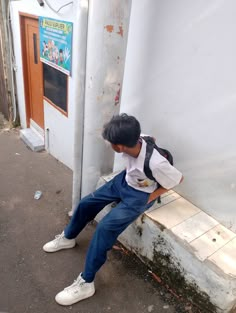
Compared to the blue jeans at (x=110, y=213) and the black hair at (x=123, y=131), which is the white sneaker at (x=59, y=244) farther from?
the black hair at (x=123, y=131)

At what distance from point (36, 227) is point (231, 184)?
7.00ft

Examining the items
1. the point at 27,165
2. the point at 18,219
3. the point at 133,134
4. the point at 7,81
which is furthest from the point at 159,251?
the point at 7,81

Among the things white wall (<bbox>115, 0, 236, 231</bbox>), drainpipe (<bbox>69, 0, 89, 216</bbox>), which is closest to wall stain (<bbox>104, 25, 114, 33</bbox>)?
drainpipe (<bbox>69, 0, 89, 216</bbox>)

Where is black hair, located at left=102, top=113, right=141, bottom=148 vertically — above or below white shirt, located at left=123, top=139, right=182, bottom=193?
above

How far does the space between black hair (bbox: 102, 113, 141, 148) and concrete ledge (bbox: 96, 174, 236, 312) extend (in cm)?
83

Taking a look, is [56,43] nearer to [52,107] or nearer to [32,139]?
[52,107]

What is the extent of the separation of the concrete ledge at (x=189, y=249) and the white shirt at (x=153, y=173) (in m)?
0.37

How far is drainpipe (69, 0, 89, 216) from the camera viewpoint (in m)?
2.45

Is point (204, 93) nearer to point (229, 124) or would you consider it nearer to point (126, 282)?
point (229, 124)

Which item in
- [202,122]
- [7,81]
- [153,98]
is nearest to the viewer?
[202,122]

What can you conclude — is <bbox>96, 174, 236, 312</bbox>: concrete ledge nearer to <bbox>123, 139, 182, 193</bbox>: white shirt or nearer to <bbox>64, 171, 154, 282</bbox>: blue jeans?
<bbox>64, 171, 154, 282</bbox>: blue jeans

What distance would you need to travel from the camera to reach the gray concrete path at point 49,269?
2.34m

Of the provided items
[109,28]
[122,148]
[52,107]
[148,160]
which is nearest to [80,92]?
[109,28]

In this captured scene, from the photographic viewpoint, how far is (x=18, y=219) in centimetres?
324
